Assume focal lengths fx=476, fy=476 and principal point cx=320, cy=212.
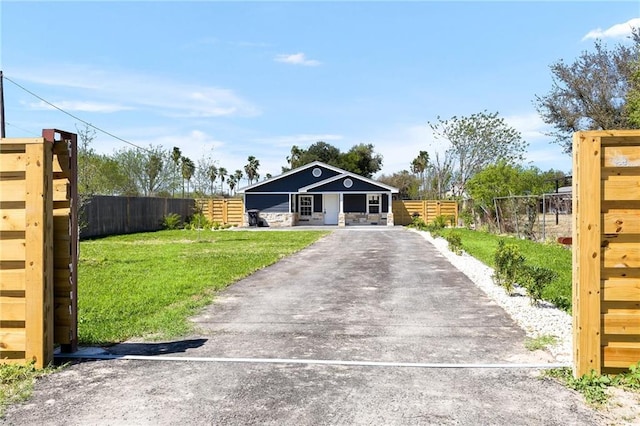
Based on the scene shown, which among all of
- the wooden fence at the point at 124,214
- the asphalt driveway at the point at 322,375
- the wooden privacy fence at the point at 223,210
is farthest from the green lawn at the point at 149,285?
the wooden privacy fence at the point at 223,210

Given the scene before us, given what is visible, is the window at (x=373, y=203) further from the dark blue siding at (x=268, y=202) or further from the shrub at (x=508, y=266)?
the shrub at (x=508, y=266)

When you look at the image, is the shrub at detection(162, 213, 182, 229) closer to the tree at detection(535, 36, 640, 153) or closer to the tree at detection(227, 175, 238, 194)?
the tree at detection(535, 36, 640, 153)

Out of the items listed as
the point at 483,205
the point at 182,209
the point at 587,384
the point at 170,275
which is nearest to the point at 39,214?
the point at 587,384

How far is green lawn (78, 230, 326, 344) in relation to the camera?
5.45 meters

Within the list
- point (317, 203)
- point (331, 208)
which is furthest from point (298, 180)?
point (331, 208)

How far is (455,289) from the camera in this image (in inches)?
311

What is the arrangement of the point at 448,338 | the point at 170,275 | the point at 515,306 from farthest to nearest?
the point at 170,275 < the point at 515,306 < the point at 448,338

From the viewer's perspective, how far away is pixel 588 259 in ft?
12.0

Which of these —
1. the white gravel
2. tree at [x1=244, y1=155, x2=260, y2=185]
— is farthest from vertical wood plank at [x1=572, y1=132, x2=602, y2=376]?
tree at [x1=244, y1=155, x2=260, y2=185]

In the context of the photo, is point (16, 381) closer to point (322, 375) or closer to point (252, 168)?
point (322, 375)

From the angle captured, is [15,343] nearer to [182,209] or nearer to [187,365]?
[187,365]

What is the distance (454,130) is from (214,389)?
37.1 m

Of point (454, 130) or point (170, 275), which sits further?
point (454, 130)

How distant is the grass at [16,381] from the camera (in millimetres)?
3379
